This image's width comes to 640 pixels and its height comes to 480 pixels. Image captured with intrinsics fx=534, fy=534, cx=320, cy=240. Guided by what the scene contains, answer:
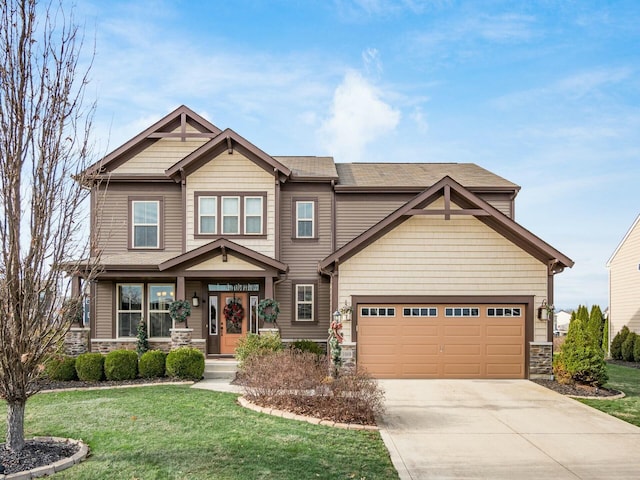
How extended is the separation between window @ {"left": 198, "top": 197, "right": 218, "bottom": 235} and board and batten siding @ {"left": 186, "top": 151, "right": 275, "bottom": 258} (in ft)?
0.86

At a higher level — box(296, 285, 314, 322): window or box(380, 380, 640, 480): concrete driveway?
box(296, 285, 314, 322): window

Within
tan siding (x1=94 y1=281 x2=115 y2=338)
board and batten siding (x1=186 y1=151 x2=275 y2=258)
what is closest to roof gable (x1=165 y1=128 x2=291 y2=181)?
board and batten siding (x1=186 y1=151 x2=275 y2=258)

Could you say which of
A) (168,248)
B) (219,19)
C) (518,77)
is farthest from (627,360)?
(219,19)

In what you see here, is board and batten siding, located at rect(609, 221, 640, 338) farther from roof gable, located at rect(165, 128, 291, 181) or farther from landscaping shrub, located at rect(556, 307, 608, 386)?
roof gable, located at rect(165, 128, 291, 181)

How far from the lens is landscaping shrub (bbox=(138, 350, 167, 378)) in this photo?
13.9 m

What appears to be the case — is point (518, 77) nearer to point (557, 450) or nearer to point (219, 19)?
point (219, 19)

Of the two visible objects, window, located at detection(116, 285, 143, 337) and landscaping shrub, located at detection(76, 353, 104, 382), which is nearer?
landscaping shrub, located at detection(76, 353, 104, 382)

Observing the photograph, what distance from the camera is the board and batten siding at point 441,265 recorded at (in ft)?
49.3

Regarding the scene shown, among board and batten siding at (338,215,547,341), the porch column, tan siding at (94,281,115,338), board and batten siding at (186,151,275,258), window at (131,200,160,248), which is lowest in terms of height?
tan siding at (94,281,115,338)

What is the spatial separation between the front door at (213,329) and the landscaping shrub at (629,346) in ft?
54.7

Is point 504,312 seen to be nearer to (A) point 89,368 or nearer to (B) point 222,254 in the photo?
(B) point 222,254

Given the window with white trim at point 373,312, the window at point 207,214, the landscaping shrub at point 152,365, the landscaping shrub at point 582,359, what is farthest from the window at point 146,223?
the landscaping shrub at point 582,359

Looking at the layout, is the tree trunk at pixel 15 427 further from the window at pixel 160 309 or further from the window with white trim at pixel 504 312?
the window with white trim at pixel 504 312

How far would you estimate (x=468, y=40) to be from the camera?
51.4 feet
